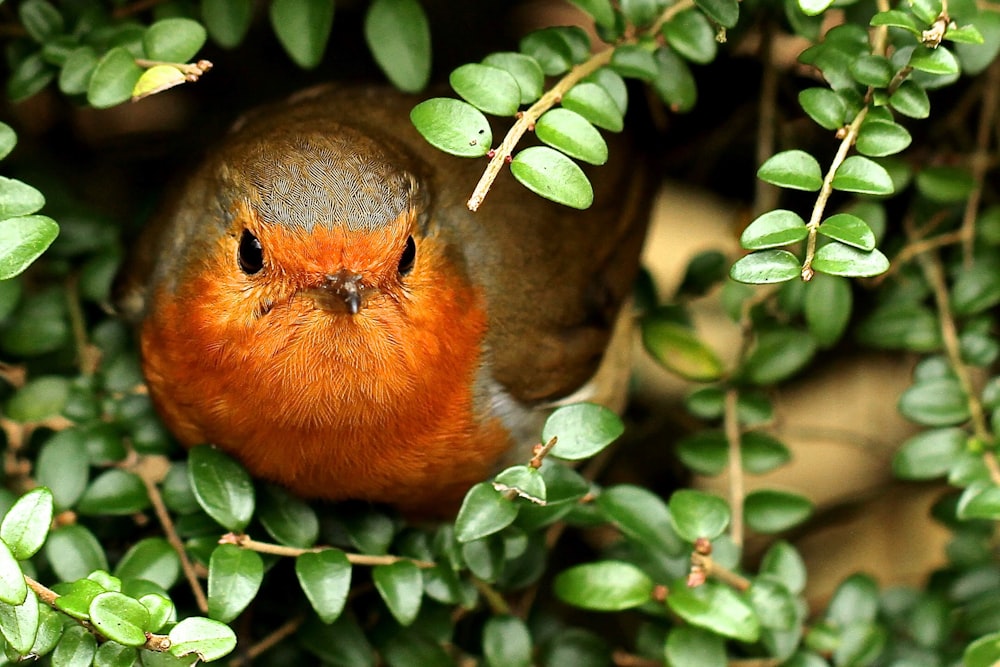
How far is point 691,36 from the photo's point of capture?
1.70 metres

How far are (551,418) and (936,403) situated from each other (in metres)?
0.71

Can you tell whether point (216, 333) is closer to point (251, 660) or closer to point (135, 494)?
point (135, 494)

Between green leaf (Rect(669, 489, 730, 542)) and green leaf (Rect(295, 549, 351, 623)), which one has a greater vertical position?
green leaf (Rect(669, 489, 730, 542))

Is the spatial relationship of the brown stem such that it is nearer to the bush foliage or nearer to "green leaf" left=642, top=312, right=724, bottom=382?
the bush foliage

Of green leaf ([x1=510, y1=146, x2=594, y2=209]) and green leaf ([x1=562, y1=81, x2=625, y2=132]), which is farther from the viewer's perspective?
green leaf ([x1=562, y1=81, x2=625, y2=132])

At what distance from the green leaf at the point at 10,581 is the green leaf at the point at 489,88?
76cm

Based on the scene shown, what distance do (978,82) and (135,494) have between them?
1671 mm

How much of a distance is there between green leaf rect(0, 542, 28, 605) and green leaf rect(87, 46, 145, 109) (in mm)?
639

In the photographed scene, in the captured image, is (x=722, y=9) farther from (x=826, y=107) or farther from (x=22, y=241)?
(x=22, y=241)

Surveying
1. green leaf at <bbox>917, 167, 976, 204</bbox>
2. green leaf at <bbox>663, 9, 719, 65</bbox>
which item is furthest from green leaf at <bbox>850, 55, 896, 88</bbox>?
green leaf at <bbox>917, 167, 976, 204</bbox>

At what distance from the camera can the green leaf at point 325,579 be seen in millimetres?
1549

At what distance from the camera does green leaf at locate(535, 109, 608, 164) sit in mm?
1501

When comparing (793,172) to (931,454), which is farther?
(931,454)

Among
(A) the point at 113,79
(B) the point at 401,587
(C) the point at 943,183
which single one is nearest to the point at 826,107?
(C) the point at 943,183
